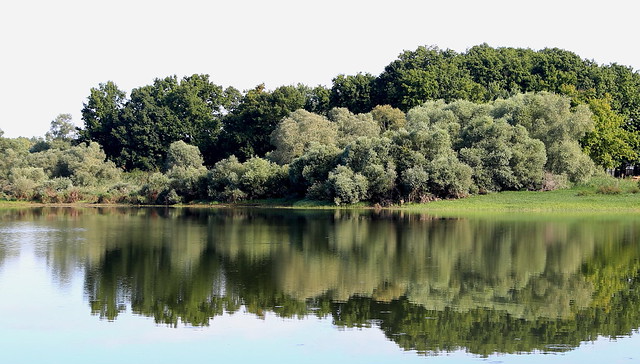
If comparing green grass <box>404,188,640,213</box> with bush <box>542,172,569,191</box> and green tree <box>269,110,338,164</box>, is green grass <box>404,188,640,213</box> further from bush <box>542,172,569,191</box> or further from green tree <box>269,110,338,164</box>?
green tree <box>269,110,338,164</box>

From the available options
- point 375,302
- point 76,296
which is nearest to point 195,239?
point 76,296

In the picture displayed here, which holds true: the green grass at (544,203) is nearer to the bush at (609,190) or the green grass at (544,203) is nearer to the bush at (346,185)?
the bush at (609,190)

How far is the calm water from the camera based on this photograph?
16312 mm

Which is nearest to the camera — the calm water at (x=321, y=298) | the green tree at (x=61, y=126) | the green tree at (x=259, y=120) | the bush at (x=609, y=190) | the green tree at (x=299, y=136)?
the calm water at (x=321, y=298)

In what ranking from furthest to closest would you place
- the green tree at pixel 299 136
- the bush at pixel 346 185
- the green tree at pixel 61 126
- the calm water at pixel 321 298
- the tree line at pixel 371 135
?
the green tree at pixel 61 126 → the green tree at pixel 299 136 → the tree line at pixel 371 135 → the bush at pixel 346 185 → the calm water at pixel 321 298

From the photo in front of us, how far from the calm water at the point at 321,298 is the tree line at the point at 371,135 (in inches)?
1179

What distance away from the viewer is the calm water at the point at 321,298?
53.5ft

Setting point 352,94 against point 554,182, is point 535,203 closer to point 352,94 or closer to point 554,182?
point 554,182

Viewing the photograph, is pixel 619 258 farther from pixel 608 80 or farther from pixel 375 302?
pixel 608 80

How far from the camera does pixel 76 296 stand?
73.1 feet

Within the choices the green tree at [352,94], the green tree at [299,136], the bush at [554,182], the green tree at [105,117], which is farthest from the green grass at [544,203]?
the green tree at [105,117]

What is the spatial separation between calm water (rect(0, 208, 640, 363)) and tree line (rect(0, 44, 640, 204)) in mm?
29956

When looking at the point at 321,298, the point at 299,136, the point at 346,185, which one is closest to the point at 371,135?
the point at 299,136

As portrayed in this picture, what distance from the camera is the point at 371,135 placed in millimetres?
86625
